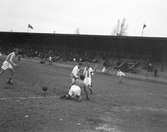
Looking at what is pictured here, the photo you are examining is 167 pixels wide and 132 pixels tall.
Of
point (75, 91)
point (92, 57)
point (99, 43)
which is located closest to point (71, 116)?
point (75, 91)

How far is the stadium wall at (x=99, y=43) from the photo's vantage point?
120 feet

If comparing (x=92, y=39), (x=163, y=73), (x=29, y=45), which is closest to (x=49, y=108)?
(x=163, y=73)

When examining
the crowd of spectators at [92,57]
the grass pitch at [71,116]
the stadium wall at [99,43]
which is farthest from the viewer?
the crowd of spectators at [92,57]

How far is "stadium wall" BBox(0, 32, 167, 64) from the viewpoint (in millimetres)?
36594

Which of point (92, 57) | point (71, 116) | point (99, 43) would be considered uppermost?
point (99, 43)

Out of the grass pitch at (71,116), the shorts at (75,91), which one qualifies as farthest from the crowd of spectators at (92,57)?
the grass pitch at (71,116)

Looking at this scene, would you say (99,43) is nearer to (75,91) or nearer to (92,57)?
(92,57)

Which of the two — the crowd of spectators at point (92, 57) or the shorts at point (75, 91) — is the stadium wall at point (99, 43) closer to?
the crowd of spectators at point (92, 57)

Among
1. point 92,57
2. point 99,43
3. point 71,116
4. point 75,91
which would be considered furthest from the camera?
point 92,57

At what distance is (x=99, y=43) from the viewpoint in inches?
1624

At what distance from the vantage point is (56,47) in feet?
152

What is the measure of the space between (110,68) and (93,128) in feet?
97.1

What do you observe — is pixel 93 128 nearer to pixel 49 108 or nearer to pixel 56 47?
pixel 49 108

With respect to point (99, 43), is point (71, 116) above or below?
below
